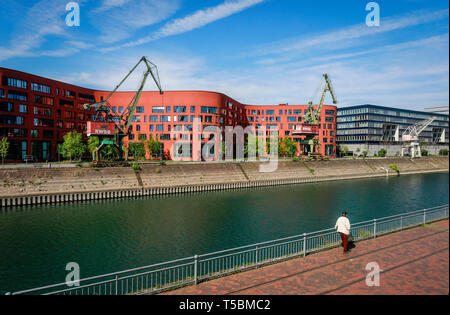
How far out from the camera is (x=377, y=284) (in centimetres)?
1103

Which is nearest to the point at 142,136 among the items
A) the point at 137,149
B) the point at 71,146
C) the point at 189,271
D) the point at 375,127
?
the point at 137,149

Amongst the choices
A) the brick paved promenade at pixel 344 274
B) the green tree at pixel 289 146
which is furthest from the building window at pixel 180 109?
the brick paved promenade at pixel 344 274

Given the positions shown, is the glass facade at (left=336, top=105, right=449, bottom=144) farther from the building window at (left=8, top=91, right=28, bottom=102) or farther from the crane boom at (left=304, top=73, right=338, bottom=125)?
the building window at (left=8, top=91, right=28, bottom=102)

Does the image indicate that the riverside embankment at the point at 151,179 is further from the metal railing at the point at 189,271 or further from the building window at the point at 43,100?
the building window at the point at 43,100

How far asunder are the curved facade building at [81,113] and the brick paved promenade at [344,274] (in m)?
71.2

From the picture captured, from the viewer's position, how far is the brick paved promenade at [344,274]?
10.8 meters

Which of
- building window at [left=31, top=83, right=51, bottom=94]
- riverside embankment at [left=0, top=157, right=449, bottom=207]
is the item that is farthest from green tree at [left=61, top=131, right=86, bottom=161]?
riverside embankment at [left=0, top=157, right=449, bottom=207]

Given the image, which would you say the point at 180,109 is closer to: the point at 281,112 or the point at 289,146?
the point at 289,146

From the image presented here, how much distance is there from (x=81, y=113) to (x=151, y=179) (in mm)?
45592

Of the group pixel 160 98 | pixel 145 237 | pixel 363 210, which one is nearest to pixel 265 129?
pixel 160 98

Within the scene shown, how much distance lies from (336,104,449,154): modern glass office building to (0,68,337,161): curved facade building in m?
36.4

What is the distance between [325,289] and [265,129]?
344 feet

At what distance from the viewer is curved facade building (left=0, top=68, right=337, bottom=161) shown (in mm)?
65625

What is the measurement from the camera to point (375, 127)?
451 ft
